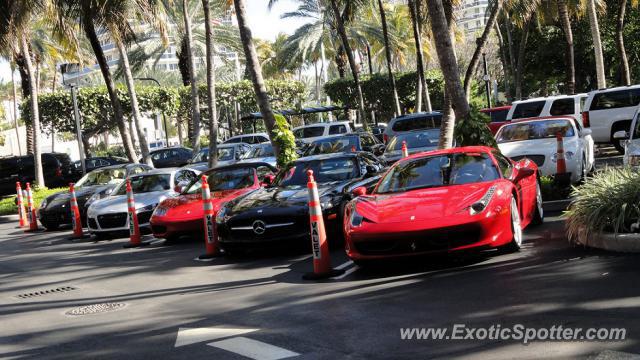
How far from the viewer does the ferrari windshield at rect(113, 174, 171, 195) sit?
16.2 m

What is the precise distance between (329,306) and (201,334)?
4.19 ft

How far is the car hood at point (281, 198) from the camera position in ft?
35.1

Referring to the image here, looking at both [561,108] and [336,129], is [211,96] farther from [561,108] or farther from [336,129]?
[561,108]

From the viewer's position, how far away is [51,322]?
25.4ft

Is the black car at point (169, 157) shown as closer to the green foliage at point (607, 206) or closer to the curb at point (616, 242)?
the green foliage at point (607, 206)

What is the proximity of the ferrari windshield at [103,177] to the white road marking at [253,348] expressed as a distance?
14359 millimetres

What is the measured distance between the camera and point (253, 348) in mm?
5879

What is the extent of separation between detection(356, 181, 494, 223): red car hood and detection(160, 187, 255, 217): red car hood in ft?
15.9

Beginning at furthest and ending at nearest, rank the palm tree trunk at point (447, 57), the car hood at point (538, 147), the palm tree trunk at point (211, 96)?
the palm tree trunk at point (211, 96), the car hood at point (538, 147), the palm tree trunk at point (447, 57)

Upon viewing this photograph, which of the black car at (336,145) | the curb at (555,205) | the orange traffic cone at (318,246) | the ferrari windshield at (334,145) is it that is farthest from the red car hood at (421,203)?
the ferrari windshield at (334,145)

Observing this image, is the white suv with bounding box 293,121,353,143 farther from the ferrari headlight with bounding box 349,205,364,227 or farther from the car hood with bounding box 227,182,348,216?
the ferrari headlight with bounding box 349,205,364,227

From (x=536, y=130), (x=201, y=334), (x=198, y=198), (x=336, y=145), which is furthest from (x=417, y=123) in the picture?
(x=201, y=334)

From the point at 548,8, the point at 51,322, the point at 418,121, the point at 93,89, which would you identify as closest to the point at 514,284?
the point at 51,322

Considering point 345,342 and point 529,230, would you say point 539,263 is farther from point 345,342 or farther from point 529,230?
point 345,342
